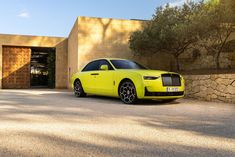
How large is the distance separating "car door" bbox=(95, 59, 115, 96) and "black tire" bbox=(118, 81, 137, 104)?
544 mm

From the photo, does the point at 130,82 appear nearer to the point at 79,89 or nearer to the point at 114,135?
the point at 79,89

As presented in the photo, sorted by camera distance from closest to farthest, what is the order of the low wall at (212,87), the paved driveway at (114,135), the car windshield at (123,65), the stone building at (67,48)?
the paved driveway at (114,135), the low wall at (212,87), the car windshield at (123,65), the stone building at (67,48)

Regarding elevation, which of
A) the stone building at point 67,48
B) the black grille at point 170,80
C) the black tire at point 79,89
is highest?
the stone building at point 67,48

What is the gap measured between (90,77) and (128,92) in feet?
7.10

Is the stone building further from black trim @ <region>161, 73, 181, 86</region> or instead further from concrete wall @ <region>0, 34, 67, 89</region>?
black trim @ <region>161, 73, 181, 86</region>

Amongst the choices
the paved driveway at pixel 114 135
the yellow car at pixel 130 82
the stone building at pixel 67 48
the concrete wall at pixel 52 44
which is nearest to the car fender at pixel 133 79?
the yellow car at pixel 130 82

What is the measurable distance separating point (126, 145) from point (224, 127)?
2.11 metres

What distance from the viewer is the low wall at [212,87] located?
29.4 ft

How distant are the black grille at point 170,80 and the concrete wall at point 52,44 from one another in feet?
42.3

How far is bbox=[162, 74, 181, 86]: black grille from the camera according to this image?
26.4 feet

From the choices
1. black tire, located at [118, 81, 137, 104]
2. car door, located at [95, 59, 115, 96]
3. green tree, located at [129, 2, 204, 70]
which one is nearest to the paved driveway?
black tire, located at [118, 81, 137, 104]

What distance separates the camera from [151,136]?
3.97 metres

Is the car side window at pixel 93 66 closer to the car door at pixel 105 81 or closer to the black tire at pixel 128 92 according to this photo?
the car door at pixel 105 81

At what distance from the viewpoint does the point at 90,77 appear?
998 cm
